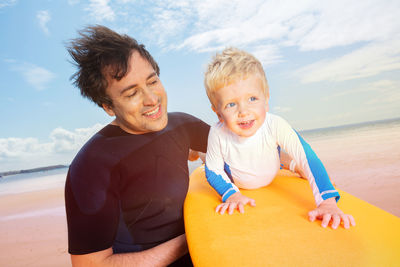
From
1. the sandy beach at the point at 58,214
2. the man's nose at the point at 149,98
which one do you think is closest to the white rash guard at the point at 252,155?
the man's nose at the point at 149,98

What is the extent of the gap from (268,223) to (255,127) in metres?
0.58

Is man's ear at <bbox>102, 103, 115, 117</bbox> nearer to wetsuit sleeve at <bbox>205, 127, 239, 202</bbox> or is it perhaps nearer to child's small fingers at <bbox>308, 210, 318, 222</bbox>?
wetsuit sleeve at <bbox>205, 127, 239, 202</bbox>

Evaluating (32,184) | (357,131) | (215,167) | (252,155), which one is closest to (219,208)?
(215,167)

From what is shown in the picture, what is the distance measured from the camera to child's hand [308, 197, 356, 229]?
46.7 inches

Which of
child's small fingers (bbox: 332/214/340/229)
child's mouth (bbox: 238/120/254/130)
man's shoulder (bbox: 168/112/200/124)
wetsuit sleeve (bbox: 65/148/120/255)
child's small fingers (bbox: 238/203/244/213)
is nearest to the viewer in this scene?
child's small fingers (bbox: 332/214/340/229)

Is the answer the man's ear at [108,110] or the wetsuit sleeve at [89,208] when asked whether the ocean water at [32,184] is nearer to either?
the man's ear at [108,110]

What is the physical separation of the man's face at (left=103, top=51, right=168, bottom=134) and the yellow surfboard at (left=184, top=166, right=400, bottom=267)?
62 cm

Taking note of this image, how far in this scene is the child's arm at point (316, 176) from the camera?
1.22m

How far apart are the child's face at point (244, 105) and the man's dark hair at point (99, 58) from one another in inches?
25.3

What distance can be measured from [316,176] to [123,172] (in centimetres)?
111

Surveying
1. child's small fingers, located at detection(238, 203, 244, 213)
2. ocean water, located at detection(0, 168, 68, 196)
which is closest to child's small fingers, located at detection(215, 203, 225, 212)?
child's small fingers, located at detection(238, 203, 244, 213)

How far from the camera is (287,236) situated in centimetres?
117

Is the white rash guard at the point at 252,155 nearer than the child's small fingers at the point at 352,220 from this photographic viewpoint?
No

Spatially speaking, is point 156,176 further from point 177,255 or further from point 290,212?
point 290,212
